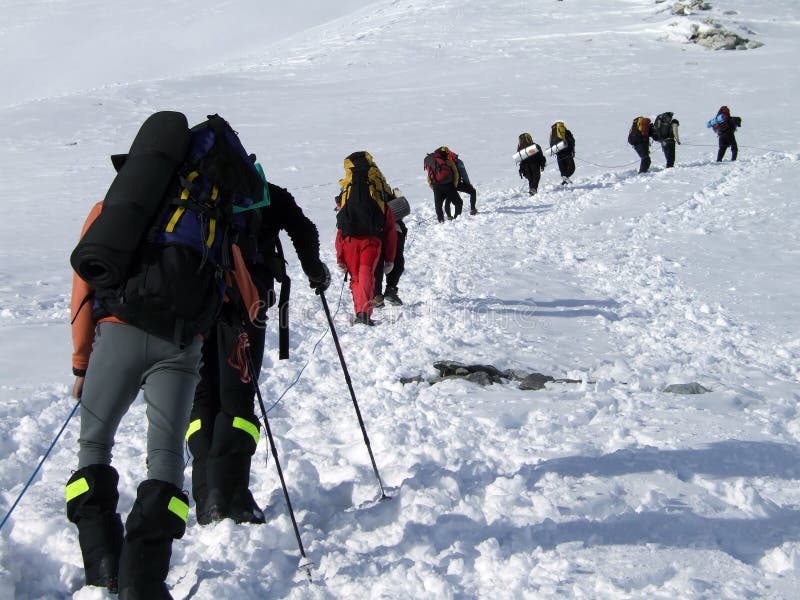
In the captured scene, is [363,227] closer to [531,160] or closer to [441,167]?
[441,167]

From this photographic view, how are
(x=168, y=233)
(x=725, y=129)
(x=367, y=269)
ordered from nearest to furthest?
1. (x=168, y=233)
2. (x=367, y=269)
3. (x=725, y=129)

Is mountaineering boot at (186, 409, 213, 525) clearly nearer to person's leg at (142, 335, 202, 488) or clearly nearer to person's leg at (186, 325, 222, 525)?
person's leg at (186, 325, 222, 525)

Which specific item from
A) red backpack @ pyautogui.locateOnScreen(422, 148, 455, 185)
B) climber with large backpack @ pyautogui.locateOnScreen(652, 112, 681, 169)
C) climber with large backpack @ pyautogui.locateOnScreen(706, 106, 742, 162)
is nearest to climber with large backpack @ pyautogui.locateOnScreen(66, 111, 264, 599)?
red backpack @ pyautogui.locateOnScreen(422, 148, 455, 185)

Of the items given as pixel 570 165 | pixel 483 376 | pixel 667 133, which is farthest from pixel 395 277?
pixel 667 133

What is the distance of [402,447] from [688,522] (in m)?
1.59

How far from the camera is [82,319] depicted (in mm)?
2658

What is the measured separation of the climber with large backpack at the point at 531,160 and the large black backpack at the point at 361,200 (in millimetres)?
9729

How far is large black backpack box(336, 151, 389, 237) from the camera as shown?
22.9ft

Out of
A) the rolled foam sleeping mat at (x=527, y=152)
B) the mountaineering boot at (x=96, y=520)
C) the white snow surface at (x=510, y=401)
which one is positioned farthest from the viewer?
the rolled foam sleeping mat at (x=527, y=152)

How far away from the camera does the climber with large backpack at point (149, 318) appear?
2.36m

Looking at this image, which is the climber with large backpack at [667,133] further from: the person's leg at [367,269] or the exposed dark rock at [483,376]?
the exposed dark rock at [483,376]

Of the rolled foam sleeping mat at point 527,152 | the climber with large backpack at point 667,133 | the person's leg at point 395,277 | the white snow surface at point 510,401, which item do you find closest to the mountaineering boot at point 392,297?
the person's leg at point 395,277

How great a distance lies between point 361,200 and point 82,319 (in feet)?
14.8

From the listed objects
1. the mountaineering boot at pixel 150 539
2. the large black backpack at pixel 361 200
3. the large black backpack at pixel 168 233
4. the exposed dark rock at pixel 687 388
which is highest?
the large black backpack at pixel 168 233
